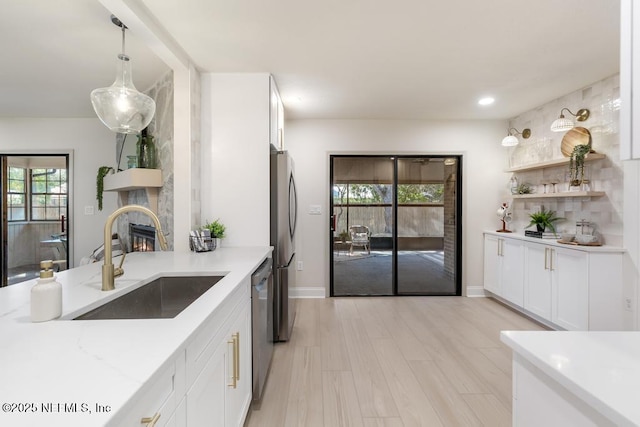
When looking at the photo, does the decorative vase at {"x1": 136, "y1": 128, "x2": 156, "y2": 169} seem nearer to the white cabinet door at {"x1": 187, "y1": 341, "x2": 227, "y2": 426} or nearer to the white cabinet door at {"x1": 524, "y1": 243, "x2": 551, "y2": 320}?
the white cabinet door at {"x1": 187, "y1": 341, "x2": 227, "y2": 426}

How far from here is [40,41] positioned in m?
2.29

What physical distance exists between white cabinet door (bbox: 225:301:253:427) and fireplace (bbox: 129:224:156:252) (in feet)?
5.64

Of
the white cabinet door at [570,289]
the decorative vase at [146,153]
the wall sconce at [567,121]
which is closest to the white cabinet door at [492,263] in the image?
the white cabinet door at [570,289]

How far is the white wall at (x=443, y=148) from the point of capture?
4.14 metres

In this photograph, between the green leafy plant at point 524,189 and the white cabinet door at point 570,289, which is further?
the green leafy plant at point 524,189

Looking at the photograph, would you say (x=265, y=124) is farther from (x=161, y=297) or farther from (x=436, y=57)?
(x=161, y=297)

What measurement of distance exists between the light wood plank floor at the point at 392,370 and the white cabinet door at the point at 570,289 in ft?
1.22

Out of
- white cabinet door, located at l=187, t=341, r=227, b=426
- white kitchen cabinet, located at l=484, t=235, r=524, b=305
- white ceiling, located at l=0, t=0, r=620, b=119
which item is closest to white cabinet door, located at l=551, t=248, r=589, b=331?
white kitchen cabinet, located at l=484, t=235, r=524, b=305

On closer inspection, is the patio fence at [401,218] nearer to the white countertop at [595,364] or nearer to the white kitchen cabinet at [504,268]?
the white kitchen cabinet at [504,268]

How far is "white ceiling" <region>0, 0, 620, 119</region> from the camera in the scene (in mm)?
1894

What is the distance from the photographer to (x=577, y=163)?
2889 millimetres

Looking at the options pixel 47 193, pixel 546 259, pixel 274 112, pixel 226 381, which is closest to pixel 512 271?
pixel 546 259

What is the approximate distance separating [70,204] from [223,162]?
303 cm

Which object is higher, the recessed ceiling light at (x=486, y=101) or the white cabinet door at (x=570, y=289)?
the recessed ceiling light at (x=486, y=101)
